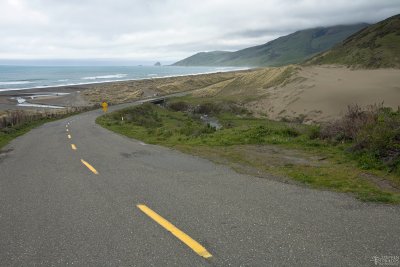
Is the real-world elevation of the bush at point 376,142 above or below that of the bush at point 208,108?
above

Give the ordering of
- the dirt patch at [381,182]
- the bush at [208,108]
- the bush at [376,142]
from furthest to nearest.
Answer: the bush at [208,108] < the bush at [376,142] < the dirt patch at [381,182]

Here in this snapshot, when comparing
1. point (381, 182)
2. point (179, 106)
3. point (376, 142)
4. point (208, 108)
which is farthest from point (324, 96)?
point (381, 182)

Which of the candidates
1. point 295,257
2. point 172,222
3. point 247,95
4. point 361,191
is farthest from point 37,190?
point 247,95

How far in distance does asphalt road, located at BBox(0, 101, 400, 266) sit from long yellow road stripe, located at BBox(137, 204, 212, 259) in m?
0.08

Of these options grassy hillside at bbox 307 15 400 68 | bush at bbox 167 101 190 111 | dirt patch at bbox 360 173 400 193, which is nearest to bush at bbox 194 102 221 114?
bush at bbox 167 101 190 111

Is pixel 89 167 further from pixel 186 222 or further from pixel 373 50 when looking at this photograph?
pixel 373 50

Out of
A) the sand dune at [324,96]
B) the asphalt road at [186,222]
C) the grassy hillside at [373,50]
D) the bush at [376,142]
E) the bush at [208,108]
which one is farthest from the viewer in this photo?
the grassy hillside at [373,50]

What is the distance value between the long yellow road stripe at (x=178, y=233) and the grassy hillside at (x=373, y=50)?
80.8 m

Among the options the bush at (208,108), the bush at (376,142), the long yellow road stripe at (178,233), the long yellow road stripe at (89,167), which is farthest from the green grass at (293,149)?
the bush at (208,108)

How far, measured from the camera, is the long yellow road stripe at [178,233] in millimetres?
4910

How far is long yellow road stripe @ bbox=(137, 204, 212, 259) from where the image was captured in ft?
16.1

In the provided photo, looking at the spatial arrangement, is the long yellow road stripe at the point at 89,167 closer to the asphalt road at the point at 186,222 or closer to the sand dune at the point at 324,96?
the asphalt road at the point at 186,222

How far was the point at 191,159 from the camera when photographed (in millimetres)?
12227

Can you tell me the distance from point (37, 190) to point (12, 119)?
2905cm
